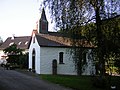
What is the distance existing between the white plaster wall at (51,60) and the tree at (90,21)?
67.1ft

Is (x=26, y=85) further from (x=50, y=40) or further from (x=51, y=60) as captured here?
(x=50, y=40)

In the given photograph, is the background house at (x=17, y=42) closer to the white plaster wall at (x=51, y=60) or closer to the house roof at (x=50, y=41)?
the house roof at (x=50, y=41)

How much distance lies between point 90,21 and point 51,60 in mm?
22080

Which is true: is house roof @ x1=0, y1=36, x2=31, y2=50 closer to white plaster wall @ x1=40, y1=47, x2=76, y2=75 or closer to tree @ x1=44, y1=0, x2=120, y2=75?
white plaster wall @ x1=40, y1=47, x2=76, y2=75

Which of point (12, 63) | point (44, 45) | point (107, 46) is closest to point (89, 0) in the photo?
point (107, 46)

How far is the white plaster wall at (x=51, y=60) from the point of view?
1671 inches

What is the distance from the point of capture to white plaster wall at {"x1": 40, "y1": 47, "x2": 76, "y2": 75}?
42438mm

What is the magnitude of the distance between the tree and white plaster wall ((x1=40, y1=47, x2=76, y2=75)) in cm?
2046

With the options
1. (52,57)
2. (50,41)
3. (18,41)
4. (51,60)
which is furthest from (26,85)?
(18,41)

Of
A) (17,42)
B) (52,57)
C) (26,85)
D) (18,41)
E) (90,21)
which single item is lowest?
(26,85)

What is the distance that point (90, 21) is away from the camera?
845 inches

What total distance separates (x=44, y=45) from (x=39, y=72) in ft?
13.5

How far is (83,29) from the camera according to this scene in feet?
70.8

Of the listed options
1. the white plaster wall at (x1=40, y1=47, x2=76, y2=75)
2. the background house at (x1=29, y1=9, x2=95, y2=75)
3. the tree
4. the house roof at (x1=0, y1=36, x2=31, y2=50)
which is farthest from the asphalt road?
the house roof at (x1=0, y1=36, x2=31, y2=50)
